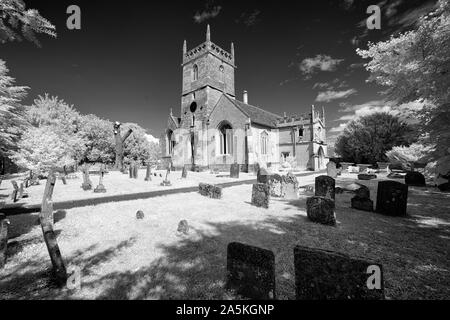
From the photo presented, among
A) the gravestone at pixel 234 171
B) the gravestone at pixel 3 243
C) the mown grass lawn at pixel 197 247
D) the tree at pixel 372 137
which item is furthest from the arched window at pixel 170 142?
the tree at pixel 372 137

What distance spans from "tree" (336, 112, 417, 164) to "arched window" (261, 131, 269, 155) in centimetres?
1817

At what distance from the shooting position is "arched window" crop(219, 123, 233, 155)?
27.3 metres

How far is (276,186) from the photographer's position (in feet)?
33.6

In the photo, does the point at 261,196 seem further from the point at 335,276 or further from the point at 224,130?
the point at 224,130

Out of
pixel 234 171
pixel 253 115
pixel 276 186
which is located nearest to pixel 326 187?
pixel 276 186

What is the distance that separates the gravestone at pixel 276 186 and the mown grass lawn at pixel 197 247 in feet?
7.87

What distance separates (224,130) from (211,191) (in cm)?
1944

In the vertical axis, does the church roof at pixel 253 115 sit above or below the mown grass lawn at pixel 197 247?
above

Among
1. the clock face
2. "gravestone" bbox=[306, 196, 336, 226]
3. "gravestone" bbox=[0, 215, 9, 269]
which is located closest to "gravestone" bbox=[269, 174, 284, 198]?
"gravestone" bbox=[306, 196, 336, 226]

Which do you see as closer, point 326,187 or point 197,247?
point 197,247

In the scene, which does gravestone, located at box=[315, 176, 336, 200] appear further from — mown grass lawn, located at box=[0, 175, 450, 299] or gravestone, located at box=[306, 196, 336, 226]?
gravestone, located at box=[306, 196, 336, 226]

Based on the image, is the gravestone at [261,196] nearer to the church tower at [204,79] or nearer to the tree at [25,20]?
the tree at [25,20]

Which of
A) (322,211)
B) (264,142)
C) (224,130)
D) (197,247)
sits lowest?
(197,247)

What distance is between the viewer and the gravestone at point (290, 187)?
378 inches
